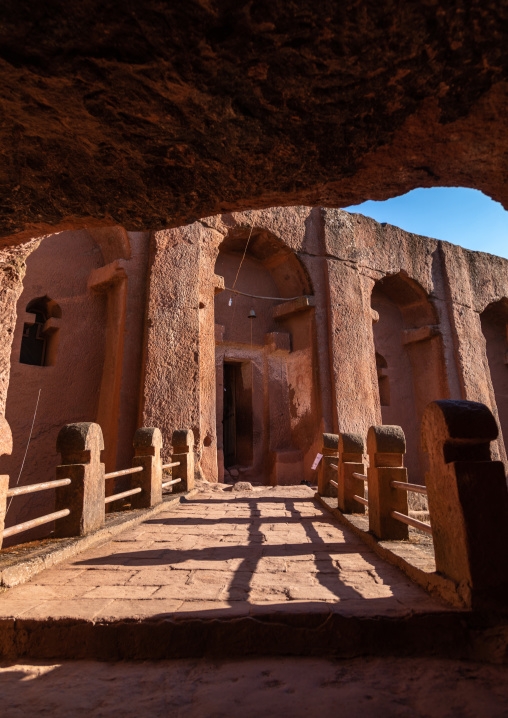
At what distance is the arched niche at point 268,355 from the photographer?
1076 centimetres

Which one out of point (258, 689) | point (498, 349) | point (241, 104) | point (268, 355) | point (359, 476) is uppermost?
point (498, 349)

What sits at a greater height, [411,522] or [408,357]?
[408,357]

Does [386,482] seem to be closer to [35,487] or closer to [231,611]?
[231,611]

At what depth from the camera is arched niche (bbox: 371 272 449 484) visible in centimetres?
1275

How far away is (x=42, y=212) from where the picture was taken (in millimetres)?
2691

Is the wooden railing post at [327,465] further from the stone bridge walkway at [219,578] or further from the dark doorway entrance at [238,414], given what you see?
the dark doorway entrance at [238,414]

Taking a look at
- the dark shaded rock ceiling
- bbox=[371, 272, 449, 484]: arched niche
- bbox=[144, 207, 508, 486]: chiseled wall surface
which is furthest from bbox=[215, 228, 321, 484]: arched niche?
the dark shaded rock ceiling

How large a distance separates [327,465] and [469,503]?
15.1ft

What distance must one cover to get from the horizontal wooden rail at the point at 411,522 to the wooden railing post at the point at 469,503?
0.68 ft

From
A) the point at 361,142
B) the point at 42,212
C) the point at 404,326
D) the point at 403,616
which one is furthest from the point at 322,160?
the point at 404,326

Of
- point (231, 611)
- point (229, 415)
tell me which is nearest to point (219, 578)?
point (231, 611)

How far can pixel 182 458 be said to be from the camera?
24.1ft

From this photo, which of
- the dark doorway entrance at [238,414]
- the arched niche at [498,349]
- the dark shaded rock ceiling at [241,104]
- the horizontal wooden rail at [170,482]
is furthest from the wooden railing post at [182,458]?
the arched niche at [498,349]

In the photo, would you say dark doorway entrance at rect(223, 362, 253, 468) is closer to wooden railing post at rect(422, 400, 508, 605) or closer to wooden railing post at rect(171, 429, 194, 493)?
wooden railing post at rect(171, 429, 194, 493)
